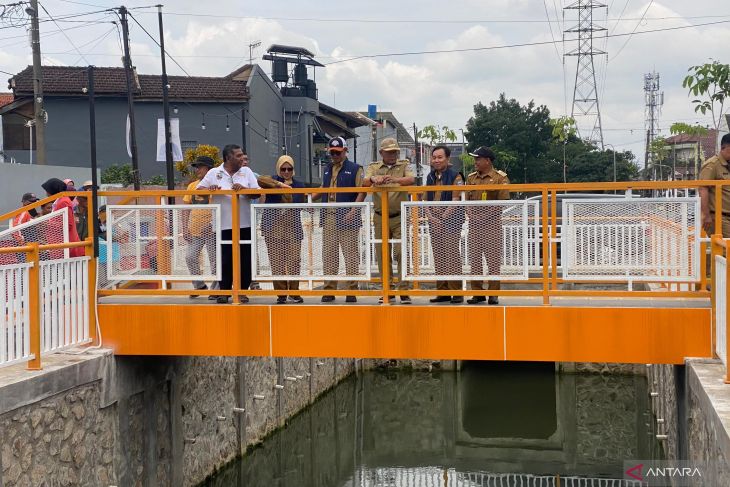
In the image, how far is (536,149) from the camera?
67188mm

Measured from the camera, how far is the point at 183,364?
11.6 m

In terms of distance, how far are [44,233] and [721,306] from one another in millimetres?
6465

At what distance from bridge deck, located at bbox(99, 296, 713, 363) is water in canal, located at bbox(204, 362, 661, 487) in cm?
453

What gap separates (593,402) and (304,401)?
707cm

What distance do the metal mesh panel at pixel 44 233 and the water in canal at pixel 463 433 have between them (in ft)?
16.8

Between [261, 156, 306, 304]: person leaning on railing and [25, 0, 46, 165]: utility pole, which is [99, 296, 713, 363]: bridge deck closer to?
[261, 156, 306, 304]: person leaning on railing

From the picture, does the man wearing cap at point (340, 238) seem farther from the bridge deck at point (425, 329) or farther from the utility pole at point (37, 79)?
the utility pole at point (37, 79)

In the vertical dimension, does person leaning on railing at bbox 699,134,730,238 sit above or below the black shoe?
above

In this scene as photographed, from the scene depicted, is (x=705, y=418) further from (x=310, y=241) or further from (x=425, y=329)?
(x=310, y=241)

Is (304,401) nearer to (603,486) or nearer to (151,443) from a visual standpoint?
(603,486)

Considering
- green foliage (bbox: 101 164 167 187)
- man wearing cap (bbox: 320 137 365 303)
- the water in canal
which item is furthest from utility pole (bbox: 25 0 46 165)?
man wearing cap (bbox: 320 137 365 303)

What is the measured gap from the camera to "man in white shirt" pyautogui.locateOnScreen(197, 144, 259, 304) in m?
9.62

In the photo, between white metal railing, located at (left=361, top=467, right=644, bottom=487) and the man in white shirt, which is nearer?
the man in white shirt

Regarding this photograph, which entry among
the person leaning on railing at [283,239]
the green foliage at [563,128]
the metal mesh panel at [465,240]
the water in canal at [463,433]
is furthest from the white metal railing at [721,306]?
the green foliage at [563,128]
